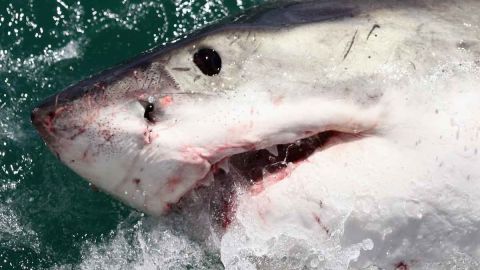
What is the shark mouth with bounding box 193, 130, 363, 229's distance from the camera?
4.52 feet

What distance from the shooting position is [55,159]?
2736mm

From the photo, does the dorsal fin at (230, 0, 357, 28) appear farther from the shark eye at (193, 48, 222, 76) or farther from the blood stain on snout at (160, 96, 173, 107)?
the blood stain on snout at (160, 96, 173, 107)

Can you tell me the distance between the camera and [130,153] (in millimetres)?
1356

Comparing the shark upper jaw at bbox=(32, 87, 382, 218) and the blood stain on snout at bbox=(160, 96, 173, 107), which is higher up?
the blood stain on snout at bbox=(160, 96, 173, 107)

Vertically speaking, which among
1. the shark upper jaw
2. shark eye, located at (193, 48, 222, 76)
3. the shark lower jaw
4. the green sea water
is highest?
shark eye, located at (193, 48, 222, 76)

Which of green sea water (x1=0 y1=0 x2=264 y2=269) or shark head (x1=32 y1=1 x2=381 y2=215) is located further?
green sea water (x1=0 y1=0 x2=264 y2=269)

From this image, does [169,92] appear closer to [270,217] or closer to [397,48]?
[270,217]

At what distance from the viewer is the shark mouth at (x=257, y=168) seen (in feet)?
4.52

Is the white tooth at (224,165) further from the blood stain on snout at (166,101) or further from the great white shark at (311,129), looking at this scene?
the blood stain on snout at (166,101)

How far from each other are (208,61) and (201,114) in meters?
0.11

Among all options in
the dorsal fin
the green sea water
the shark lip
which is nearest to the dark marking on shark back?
the dorsal fin

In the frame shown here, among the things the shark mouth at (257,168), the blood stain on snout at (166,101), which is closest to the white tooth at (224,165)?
the shark mouth at (257,168)

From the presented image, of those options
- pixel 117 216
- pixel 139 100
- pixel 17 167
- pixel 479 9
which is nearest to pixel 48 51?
pixel 17 167

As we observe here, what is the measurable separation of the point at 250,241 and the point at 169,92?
0.32m
